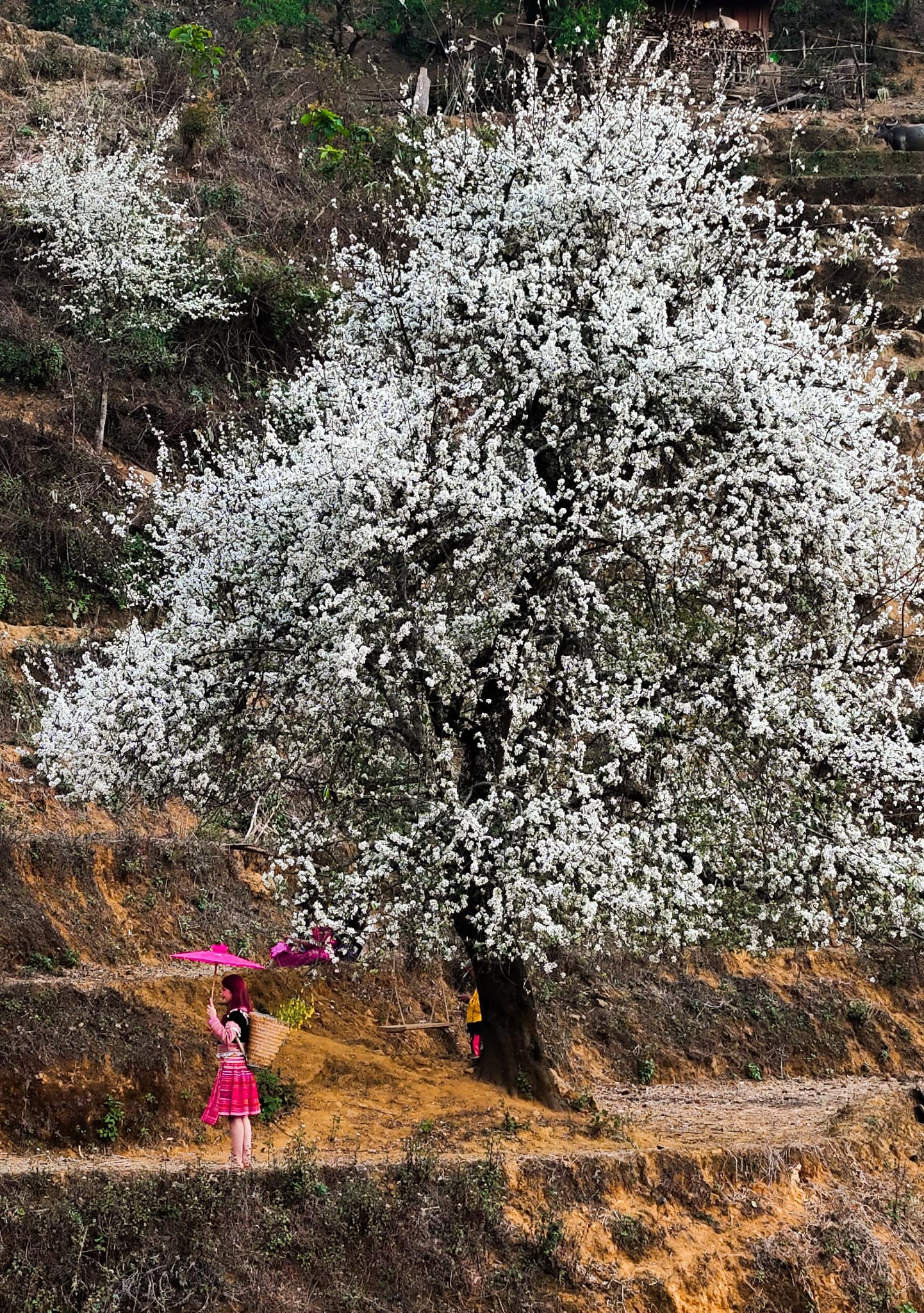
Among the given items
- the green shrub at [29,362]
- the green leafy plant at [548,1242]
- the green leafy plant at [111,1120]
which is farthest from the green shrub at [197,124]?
the green leafy plant at [548,1242]

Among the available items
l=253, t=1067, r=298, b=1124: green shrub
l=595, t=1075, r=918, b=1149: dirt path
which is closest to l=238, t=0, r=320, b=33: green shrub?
l=595, t=1075, r=918, b=1149: dirt path

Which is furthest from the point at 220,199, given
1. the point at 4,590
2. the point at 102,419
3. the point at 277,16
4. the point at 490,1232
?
the point at 490,1232

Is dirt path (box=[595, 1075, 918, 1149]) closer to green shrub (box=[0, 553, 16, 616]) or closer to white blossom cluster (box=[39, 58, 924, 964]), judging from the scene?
white blossom cluster (box=[39, 58, 924, 964])

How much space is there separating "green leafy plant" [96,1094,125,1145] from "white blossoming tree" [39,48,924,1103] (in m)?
2.21

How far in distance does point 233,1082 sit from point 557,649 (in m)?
4.41

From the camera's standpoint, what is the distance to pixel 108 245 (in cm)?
2442

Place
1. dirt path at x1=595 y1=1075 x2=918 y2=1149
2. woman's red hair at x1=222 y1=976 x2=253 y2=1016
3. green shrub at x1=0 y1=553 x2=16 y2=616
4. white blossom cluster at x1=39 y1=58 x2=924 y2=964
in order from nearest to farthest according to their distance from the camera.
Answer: woman's red hair at x1=222 y1=976 x2=253 y2=1016, white blossom cluster at x1=39 y1=58 x2=924 y2=964, dirt path at x1=595 y1=1075 x2=918 y2=1149, green shrub at x1=0 y1=553 x2=16 y2=616

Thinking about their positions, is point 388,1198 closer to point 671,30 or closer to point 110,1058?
point 110,1058

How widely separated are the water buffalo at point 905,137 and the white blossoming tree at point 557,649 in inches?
1104

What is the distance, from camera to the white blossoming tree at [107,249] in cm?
2441

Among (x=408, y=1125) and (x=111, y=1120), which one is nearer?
(x=111, y=1120)

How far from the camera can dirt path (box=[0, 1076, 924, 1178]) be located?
988 cm

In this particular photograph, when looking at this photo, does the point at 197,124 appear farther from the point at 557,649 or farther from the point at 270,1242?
the point at 270,1242

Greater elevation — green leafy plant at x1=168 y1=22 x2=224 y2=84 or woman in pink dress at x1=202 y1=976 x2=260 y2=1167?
green leafy plant at x1=168 y1=22 x2=224 y2=84
